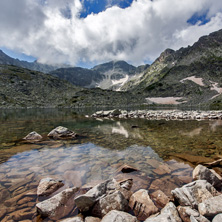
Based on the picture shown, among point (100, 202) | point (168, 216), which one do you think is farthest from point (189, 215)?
point (100, 202)

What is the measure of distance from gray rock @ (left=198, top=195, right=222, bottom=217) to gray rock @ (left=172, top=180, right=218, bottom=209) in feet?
1.06

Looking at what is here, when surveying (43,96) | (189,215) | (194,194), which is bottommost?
(189,215)

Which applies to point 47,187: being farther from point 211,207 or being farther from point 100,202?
point 211,207

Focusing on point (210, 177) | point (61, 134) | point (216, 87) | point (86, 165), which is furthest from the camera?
point (216, 87)

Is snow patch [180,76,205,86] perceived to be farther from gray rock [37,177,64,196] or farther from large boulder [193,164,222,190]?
gray rock [37,177,64,196]

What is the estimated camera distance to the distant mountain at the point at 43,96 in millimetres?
123938

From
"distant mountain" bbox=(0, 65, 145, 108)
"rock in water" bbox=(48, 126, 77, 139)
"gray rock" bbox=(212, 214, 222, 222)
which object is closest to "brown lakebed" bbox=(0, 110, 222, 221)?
"gray rock" bbox=(212, 214, 222, 222)

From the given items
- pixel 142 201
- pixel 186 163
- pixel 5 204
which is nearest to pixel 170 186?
pixel 142 201

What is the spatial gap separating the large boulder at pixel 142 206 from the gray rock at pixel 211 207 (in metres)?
1.24

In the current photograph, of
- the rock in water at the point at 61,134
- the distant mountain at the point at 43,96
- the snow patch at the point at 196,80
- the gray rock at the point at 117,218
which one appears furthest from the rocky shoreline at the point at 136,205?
the snow patch at the point at 196,80

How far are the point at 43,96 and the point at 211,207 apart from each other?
158575 mm

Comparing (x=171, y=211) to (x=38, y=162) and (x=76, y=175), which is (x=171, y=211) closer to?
(x=76, y=175)

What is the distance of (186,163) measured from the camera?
799 cm

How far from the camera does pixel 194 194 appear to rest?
4.65 meters
